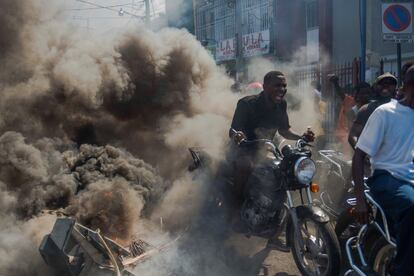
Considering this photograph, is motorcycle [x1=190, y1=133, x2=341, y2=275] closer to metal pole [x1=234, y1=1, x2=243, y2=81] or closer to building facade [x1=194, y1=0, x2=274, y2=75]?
building facade [x1=194, y1=0, x2=274, y2=75]

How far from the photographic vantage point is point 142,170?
6203 millimetres

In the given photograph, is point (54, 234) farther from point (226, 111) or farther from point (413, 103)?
point (226, 111)

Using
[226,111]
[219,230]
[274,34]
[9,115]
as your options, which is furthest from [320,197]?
[274,34]

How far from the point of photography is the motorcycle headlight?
159 inches

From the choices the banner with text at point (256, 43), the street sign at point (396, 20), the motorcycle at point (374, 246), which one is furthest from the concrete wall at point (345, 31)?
the motorcycle at point (374, 246)

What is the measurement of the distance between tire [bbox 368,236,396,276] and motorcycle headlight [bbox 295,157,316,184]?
0.89 m

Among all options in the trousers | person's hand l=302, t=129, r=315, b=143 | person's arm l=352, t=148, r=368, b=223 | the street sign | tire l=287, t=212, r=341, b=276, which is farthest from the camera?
the street sign

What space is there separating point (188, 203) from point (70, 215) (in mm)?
1457

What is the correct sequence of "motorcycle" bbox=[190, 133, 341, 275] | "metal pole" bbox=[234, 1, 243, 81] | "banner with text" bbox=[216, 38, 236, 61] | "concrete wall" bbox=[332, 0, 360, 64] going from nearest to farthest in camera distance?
"motorcycle" bbox=[190, 133, 341, 275] → "concrete wall" bbox=[332, 0, 360, 64] → "metal pole" bbox=[234, 1, 243, 81] → "banner with text" bbox=[216, 38, 236, 61]

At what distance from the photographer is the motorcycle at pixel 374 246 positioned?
3.18 meters

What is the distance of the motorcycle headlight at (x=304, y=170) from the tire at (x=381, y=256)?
0.89m

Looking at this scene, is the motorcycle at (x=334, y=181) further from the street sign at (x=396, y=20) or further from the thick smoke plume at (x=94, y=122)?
the street sign at (x=396, y=20)

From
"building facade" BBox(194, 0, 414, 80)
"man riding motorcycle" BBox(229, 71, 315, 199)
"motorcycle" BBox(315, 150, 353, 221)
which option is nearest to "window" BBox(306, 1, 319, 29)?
"building facade" BBox(194, 0, 414, 80)

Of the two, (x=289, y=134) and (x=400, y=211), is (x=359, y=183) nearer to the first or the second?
(x=400, y=211)
